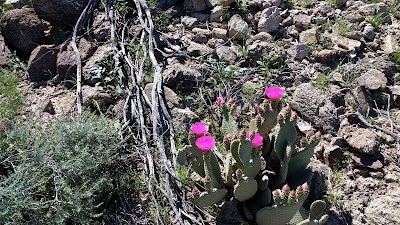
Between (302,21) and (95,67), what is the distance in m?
1.98

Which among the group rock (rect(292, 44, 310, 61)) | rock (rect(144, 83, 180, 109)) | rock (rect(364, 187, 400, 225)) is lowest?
rock (rect(364, 187, 400, 225))

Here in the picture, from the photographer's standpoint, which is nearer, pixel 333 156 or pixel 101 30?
pixel 333 156

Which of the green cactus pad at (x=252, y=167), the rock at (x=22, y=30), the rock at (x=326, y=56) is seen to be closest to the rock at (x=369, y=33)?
the rock at (x=326, y=56)

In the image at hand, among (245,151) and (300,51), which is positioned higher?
(245,151)

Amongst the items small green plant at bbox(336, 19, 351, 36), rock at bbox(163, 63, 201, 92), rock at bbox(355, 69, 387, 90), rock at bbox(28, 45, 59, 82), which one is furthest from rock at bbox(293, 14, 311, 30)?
rock at bbox(28, 45, 59, 82)

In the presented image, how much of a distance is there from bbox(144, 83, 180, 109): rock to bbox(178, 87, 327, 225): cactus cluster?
71 cm

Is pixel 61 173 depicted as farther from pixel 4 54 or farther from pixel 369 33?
pixel 369 33

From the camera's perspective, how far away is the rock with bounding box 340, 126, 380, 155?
3.13m

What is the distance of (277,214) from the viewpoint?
2459 millimetres

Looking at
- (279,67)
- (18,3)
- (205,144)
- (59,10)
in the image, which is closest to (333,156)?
(279,67)

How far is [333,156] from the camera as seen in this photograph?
3158 millimetres

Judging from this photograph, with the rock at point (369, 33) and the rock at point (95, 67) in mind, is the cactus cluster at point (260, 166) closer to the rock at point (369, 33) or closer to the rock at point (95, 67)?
the rock at point (95, 67)

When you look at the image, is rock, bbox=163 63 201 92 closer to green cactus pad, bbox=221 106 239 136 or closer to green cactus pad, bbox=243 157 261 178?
green cactus pad, bbox=221 106 239 136

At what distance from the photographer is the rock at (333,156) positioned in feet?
10.4
